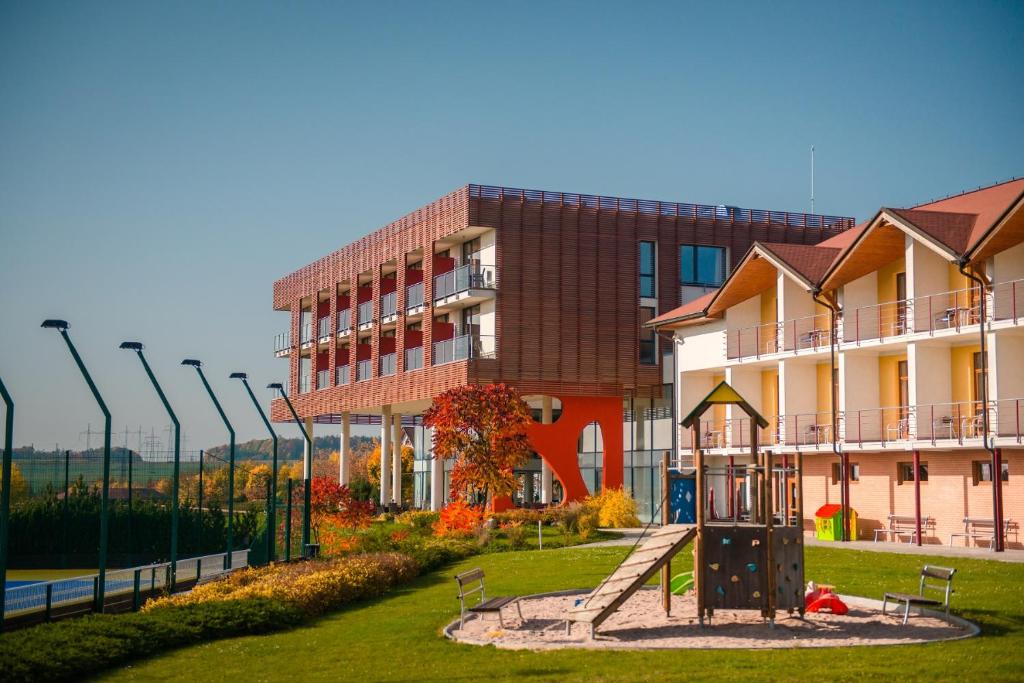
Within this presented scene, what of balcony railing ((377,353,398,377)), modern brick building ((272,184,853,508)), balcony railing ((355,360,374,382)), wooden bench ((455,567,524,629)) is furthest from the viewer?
balcony railing ((355,360,374,382))

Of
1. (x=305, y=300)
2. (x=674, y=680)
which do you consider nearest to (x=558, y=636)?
(x=674, y=680)

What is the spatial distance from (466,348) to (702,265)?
11191 mm

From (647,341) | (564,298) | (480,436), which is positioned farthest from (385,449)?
(480,436)

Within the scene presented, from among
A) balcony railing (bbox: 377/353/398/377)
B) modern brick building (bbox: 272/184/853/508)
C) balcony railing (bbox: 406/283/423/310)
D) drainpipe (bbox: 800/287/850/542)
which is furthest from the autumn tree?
balcony railing (bbox: 377/353/398/377)

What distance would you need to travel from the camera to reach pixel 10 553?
3519 centimetres

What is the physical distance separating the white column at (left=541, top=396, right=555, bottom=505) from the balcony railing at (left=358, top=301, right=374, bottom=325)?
11627 mm

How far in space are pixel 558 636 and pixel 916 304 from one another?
2047cm

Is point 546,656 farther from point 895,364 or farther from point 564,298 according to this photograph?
point 564,298

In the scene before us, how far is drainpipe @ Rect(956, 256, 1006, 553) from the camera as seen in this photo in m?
30.4

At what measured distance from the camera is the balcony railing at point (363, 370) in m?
59.4

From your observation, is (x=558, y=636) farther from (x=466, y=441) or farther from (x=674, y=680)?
(x=466, y=441)

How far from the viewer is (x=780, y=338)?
129ft

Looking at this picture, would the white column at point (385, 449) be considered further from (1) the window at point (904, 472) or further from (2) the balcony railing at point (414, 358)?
(1) the window at point (904, 472)

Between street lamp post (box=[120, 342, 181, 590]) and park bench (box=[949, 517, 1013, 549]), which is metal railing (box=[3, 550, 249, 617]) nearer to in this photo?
street lamp post (box=[120, 342, 181, 590])
